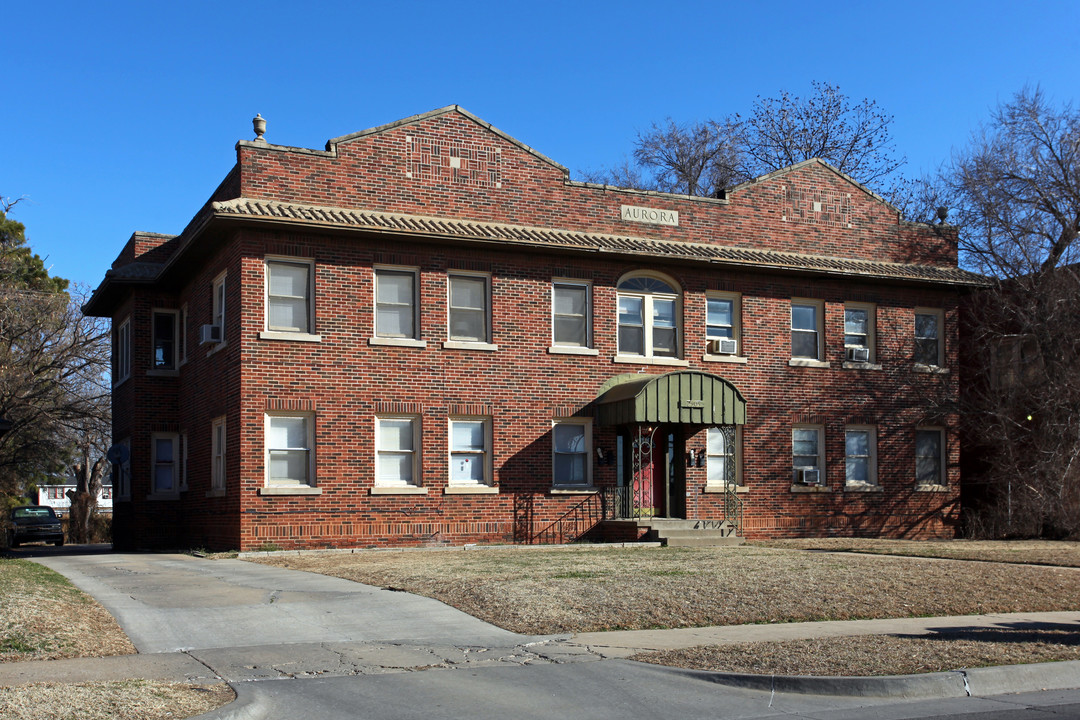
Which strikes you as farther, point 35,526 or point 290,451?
point 35,526

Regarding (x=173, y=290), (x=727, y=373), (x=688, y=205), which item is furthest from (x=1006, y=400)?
(x=173, y=290)

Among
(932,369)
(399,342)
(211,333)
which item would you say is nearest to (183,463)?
(211,333)

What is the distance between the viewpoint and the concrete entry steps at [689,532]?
2256 cm

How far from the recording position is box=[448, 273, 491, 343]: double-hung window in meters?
22.9

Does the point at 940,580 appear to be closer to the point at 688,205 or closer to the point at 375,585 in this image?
the point at 375,585

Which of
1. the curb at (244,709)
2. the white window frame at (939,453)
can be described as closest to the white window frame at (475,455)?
the white window frame at (939,453)

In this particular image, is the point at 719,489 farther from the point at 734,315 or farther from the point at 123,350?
the point at 123,350

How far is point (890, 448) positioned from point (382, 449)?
12643 millimetres

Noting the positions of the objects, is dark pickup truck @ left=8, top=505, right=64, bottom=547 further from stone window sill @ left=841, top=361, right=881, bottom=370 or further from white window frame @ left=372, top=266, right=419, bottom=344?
stone window sill @ left=841, top=361, right=881, bottom=370

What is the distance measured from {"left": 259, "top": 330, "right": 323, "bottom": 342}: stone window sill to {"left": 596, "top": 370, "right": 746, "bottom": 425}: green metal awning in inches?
243

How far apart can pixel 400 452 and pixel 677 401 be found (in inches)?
223

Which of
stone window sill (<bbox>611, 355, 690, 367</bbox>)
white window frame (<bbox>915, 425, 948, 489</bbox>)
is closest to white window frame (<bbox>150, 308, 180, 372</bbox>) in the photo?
stone window sill (<bbox>611, 355, 690, 367</bbox>)

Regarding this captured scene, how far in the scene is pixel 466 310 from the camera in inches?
904

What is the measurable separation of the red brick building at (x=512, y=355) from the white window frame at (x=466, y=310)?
0.06 meters
